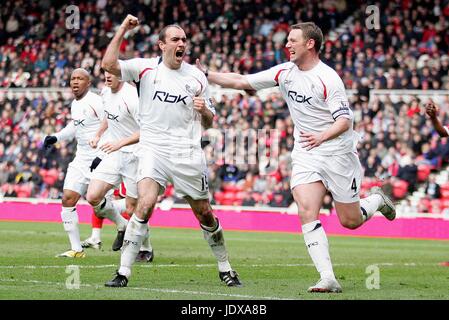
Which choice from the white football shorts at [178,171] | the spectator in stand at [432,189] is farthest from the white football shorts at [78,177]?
the spectator in stand at [432,189]

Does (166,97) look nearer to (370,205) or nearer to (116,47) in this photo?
(116,47)

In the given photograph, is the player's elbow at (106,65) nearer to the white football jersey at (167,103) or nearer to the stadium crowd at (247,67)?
the white football jersey at (167,103)

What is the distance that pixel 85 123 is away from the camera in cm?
1631

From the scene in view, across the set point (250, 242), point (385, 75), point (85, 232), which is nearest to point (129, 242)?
point (250, 242)

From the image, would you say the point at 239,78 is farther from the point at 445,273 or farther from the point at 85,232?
the point at 85,232

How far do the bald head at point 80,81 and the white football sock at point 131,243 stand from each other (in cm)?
580

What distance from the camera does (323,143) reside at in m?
10.6

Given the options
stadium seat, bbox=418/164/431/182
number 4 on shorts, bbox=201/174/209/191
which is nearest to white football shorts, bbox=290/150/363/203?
number 4 on shorts, bbox=201/174/209/191

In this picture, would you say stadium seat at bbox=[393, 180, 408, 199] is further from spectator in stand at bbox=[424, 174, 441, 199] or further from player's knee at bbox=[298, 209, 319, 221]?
player's knee at bbox=[298, 209, 319, 221]

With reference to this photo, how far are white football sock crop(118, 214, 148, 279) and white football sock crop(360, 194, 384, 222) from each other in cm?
248

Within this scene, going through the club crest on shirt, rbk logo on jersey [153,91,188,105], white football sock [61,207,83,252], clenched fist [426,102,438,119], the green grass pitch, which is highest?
the club crest on shirt

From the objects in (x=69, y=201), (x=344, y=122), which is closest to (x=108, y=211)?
(x=69, y=201)

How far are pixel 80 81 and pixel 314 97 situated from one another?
6158mm

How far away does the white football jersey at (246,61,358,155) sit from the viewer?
1039cm
